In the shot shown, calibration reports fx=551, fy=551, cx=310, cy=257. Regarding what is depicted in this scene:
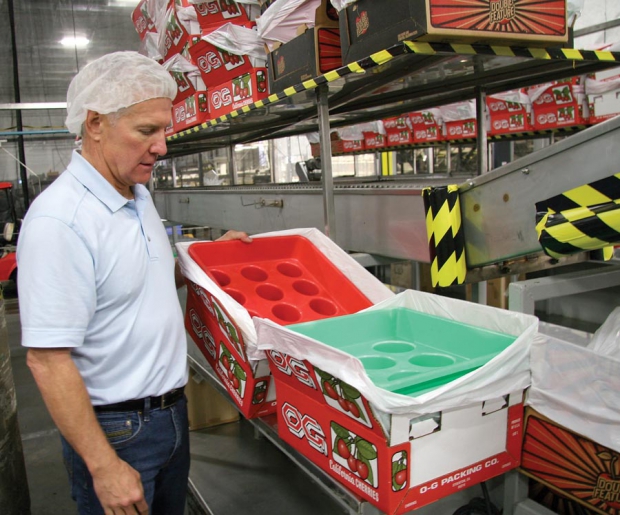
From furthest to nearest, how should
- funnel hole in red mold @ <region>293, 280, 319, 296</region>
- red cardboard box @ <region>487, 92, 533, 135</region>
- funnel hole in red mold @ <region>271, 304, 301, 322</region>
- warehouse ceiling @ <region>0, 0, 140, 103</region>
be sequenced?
warehouse ceiling @ <region>0, 0, 140, 103</region>
red cardboard box @ <region>487, 92, 533, 135</region>
funnel hole in red mold @ <region>293, 280, 319, 296</region>
funnel hole in red mold @ <region>271, 304, 301, 322</region>

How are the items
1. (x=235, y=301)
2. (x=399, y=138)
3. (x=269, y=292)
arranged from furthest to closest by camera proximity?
1. (x=399, y=138)
2. (x=269, y=292)
3. (x=235, y=301)

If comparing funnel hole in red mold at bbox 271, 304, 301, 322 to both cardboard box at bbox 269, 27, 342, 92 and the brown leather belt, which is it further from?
cardboard box at bbox 269, 27, 342, 92

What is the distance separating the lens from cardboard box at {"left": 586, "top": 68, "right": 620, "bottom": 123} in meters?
4.63

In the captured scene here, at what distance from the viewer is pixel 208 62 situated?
3500 millimetres

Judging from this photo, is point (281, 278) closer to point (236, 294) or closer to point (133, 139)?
point (236, 294)

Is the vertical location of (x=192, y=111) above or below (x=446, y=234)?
above

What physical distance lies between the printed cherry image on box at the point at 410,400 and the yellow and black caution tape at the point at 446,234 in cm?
32

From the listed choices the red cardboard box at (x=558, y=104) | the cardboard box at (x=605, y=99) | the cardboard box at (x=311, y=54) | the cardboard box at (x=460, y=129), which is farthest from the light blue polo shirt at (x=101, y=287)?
the cardboard box at (x=460, y=129)

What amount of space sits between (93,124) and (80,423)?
2.05 ft

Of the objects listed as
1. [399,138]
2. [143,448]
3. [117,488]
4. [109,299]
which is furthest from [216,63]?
[399,138]

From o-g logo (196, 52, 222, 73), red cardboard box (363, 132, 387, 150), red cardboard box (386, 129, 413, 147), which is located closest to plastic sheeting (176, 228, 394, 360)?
o-g logo (196, 52, 222, 73)

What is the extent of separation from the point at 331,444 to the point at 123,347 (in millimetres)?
498

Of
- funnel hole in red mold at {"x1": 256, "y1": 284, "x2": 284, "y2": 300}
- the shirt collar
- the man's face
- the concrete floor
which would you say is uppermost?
the man's face

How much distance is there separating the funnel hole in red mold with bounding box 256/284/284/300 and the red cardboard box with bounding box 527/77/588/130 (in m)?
4.33
